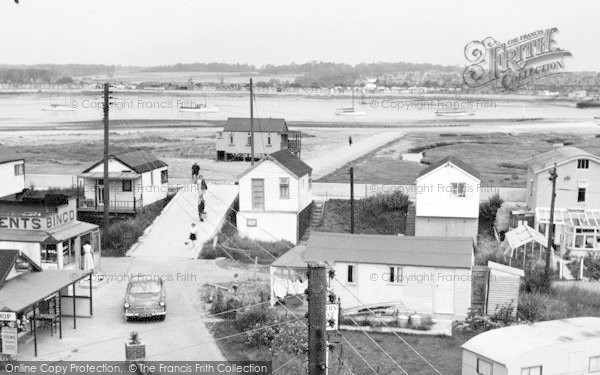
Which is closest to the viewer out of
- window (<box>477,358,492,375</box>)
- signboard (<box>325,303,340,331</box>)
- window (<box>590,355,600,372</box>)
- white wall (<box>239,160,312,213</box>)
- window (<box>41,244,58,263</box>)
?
signboard (<box>325,303,340,331</box>)

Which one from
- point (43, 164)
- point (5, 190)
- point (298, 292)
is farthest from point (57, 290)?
point (43, 164)

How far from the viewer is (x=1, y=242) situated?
29906 millimetres

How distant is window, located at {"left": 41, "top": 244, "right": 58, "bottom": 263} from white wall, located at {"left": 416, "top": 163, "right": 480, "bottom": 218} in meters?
18.1

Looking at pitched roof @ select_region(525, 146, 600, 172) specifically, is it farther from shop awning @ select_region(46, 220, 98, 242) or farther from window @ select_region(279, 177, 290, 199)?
shop awning @ select_region(46, 220, 98, 242)

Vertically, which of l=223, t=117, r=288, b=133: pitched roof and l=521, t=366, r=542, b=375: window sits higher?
l=223, t=117, r=288, b=133: pitched roof

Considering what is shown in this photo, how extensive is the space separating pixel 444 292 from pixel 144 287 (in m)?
10.3

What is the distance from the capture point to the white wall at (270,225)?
40.2 meters

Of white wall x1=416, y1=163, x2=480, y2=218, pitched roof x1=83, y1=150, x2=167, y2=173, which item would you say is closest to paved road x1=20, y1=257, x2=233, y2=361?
pitched roof x1=83, y1=150, x2=167, y2=173

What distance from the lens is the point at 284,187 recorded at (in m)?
40.6

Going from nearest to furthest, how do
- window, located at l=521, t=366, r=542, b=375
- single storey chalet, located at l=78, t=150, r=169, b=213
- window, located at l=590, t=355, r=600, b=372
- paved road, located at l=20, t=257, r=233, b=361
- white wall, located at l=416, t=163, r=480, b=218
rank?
window, located at l=521, t=366, r=542, b=375 < window, located at l=590, t=355, r=600, b=372 < paved road, located at l=20, t=257, r=233, b=361 < white wall, located at l=416, t=163, r=480, b=218 < single storey chalet, located at l=78, t=150, r=169, b=213

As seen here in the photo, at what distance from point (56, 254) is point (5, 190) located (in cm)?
1570

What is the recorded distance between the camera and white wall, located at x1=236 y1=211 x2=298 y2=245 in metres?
40.2

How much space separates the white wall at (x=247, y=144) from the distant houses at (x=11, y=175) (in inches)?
866

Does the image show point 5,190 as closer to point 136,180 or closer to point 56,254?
point 136,180
